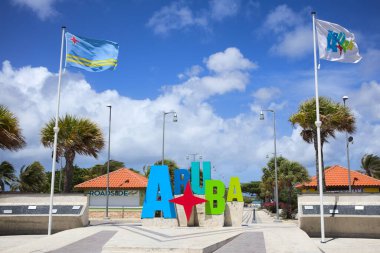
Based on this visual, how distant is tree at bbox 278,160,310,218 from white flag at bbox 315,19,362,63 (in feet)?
74.8

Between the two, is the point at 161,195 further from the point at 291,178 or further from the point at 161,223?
the point at 291,178

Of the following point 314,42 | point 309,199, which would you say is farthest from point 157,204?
point 314,42

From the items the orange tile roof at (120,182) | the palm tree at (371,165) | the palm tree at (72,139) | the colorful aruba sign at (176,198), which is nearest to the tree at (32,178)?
the orange tile roof at (120,182)

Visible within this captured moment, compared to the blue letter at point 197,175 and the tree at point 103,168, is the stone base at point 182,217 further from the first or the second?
the tree at point 103,168

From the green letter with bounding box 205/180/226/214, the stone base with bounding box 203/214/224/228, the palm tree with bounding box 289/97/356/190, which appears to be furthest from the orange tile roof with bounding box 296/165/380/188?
the stone base with bounding box 203/214/224/228

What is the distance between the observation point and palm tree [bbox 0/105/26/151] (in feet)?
73.4

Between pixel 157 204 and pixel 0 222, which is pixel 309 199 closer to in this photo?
pixel 157 204

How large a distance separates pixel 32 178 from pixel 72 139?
16.2 metres

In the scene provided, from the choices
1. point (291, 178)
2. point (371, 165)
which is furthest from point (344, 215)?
point (371, 165)

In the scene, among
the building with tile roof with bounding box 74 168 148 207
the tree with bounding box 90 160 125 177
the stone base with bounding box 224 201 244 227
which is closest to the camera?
the stone base with bounding box 224 201 244 227

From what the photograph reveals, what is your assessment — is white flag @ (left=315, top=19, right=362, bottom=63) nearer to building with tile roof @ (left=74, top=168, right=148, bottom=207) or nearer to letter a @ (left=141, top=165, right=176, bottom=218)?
letter a @ (left=141, top=165, right=176, bottom=218)

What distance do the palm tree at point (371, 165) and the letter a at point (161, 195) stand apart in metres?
44.6

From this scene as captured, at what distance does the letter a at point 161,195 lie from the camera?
901 inches

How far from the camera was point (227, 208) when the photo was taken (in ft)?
78.0
